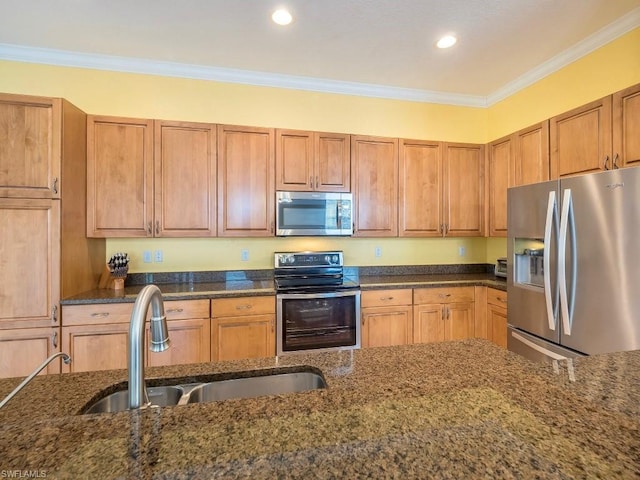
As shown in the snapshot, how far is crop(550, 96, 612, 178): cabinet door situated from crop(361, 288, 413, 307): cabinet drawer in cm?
150

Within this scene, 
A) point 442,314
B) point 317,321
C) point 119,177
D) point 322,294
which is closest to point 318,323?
point 317,321

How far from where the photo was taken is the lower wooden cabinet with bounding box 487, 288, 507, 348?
2.72 metres

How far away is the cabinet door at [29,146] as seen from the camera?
2080 millimetres

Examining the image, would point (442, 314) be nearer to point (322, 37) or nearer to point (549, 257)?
point (549, 257)

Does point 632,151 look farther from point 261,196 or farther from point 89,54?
point 89,54

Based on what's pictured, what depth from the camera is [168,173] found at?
265cm

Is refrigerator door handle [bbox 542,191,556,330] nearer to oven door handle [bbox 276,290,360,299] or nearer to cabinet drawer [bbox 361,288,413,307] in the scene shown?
cabinet drawer [bbox 361,288,413,307]

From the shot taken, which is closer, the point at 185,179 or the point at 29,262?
the point at 29,262

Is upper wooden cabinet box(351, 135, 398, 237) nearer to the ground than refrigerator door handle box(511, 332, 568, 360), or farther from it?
farther from it

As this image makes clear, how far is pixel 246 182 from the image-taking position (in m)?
2.79

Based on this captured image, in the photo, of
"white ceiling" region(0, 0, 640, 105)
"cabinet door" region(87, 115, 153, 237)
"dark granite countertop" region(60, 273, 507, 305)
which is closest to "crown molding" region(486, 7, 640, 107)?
"white ceiling" region(0, 0, 640, 105)

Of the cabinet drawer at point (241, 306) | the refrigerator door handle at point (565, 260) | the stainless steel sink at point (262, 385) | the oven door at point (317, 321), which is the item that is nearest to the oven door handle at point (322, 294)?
the oven door at point (317, 321)

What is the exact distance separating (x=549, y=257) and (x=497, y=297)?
0.85 m

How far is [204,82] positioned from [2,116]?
145 cm
